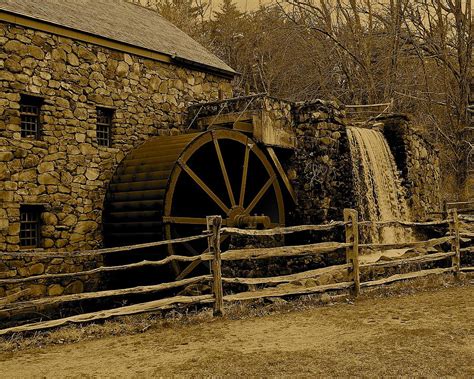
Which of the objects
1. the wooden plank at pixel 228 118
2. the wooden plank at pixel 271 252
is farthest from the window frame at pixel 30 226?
the wooden plank at pixel 228 118

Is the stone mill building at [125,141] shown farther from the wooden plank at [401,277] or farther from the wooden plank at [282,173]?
the wooden plank at [401,277]

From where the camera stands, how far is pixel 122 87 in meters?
10.5

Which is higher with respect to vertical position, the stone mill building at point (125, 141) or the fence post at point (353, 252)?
the stone mill building at point (125, 141)

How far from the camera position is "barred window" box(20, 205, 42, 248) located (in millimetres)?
8867

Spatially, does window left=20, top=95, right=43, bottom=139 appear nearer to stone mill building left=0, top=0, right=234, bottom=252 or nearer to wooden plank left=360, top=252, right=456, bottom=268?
stone mill building left=0, top=0, right=234, bottom=252

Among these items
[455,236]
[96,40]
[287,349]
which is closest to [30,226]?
[96,40]

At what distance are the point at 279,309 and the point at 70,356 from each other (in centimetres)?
290

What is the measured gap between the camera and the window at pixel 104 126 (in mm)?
10270

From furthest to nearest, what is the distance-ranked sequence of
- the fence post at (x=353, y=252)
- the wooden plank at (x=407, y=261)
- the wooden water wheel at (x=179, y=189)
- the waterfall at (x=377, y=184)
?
the waterfall at (x=377, y=184) → the wooden water wheel at (x=179, y=189) → the wooden plank at (x=407, y=261) → the fence post at (x=353, y=252)

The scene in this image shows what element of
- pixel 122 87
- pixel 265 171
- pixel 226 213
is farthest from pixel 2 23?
pixel 265 171

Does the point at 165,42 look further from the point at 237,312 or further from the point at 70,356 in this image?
the point at 70,356

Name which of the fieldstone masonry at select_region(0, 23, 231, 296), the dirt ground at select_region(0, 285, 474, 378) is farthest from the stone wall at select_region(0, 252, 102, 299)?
the dirt ground at select_region(0, 285, 474, 378)

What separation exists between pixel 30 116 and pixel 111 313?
13.6 feet

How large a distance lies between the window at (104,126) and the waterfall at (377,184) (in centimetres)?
514
